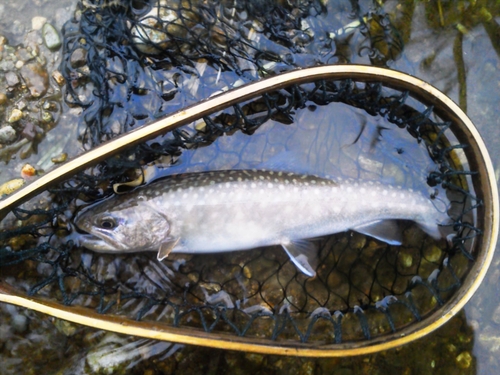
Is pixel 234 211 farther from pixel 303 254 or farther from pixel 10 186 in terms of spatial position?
pixel 10 186

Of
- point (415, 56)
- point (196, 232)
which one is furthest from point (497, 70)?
point (196, 232)

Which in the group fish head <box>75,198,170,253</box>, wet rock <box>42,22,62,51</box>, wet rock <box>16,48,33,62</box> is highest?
wet rock <box>42,22,62,51</box>

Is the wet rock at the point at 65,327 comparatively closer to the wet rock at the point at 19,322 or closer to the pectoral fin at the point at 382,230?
the wet rock at the point at 19,322

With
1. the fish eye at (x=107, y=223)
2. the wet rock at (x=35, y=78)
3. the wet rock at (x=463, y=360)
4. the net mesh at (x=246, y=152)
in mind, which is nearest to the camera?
the fish eye at (x=107, y=223)

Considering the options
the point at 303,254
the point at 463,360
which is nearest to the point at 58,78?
the point at 303,254

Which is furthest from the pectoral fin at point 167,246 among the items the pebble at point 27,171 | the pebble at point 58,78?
the pebble at point 58,78

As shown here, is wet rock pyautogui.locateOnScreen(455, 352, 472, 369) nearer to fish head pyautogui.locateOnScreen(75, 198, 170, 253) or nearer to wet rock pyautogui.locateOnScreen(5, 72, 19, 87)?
fish head pyautogui.locateOnScreen(75, 198, 170, 253)

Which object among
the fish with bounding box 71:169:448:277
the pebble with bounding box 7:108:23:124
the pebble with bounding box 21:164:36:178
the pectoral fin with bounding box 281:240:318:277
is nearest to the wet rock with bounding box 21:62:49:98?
the pebble with bounding box 7:108:23:124
